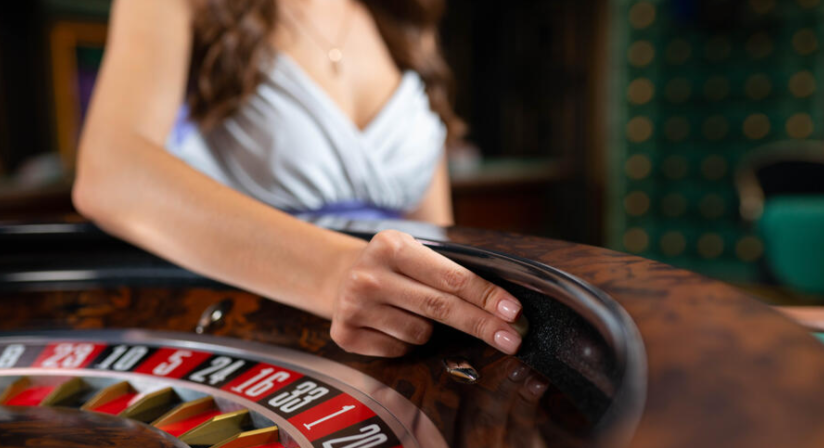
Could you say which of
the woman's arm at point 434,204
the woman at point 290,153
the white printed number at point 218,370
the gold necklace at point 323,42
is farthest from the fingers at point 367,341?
the woman's arm at point 434,204

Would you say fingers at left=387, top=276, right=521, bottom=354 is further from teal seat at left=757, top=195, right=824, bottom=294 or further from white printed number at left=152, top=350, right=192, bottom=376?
teal seat at left=757, top=195, right=824, bottom=294

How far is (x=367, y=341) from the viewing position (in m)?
0.48

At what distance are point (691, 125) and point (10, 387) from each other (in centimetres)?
595

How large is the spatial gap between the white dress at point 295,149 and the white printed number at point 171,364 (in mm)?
408

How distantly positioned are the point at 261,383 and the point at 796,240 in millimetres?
3695

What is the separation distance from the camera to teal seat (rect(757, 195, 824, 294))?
134 inches

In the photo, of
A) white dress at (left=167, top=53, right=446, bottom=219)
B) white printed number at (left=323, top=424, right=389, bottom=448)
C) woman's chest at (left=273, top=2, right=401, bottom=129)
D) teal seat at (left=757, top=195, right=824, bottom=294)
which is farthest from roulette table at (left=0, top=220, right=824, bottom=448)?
teal seat at (left=757, top=195, right=824, bottom=294)

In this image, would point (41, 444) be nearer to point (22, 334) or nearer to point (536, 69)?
point (22, 334)

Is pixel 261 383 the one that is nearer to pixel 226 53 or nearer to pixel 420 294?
pixel 420 294

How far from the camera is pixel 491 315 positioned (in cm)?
44

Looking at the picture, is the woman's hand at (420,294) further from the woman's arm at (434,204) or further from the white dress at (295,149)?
the woman's arm at (434,204)

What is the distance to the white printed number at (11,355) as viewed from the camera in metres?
0.56

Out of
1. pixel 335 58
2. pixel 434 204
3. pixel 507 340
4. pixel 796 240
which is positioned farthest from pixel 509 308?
pixel 796 240

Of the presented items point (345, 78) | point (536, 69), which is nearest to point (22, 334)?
point (345, 78)
